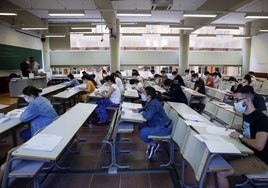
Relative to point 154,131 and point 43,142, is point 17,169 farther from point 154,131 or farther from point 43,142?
point 154,131

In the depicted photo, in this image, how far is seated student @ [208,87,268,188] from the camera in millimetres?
2322

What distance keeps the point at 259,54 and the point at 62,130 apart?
14.8 m

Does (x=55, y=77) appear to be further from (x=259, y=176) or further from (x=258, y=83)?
(x=259, y=176)

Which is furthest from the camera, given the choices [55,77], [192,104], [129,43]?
[129,43]

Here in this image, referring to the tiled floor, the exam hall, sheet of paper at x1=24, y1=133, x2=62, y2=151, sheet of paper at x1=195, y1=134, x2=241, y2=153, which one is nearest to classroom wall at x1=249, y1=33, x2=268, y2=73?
the exam hall

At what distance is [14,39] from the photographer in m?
11.3

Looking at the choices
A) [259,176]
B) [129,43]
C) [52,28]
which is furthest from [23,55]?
[259,176]

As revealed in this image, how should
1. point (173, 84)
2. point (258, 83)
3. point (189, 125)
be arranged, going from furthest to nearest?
→ point (258, 83) → point (173, 84) → point (189, 125)

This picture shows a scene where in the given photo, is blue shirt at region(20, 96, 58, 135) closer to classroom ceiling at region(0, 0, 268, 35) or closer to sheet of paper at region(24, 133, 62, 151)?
sheet of paper at region(24, 133, 62, 151)

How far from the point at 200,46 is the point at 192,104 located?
10156 mm

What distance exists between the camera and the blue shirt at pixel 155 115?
11.5ft

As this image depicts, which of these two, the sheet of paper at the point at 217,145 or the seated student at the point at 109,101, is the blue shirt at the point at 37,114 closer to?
the sheet of paper at the point at 217,145

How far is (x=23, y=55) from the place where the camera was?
39.4ft

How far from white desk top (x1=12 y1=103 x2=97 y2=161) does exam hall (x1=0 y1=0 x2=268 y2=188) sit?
11mm
